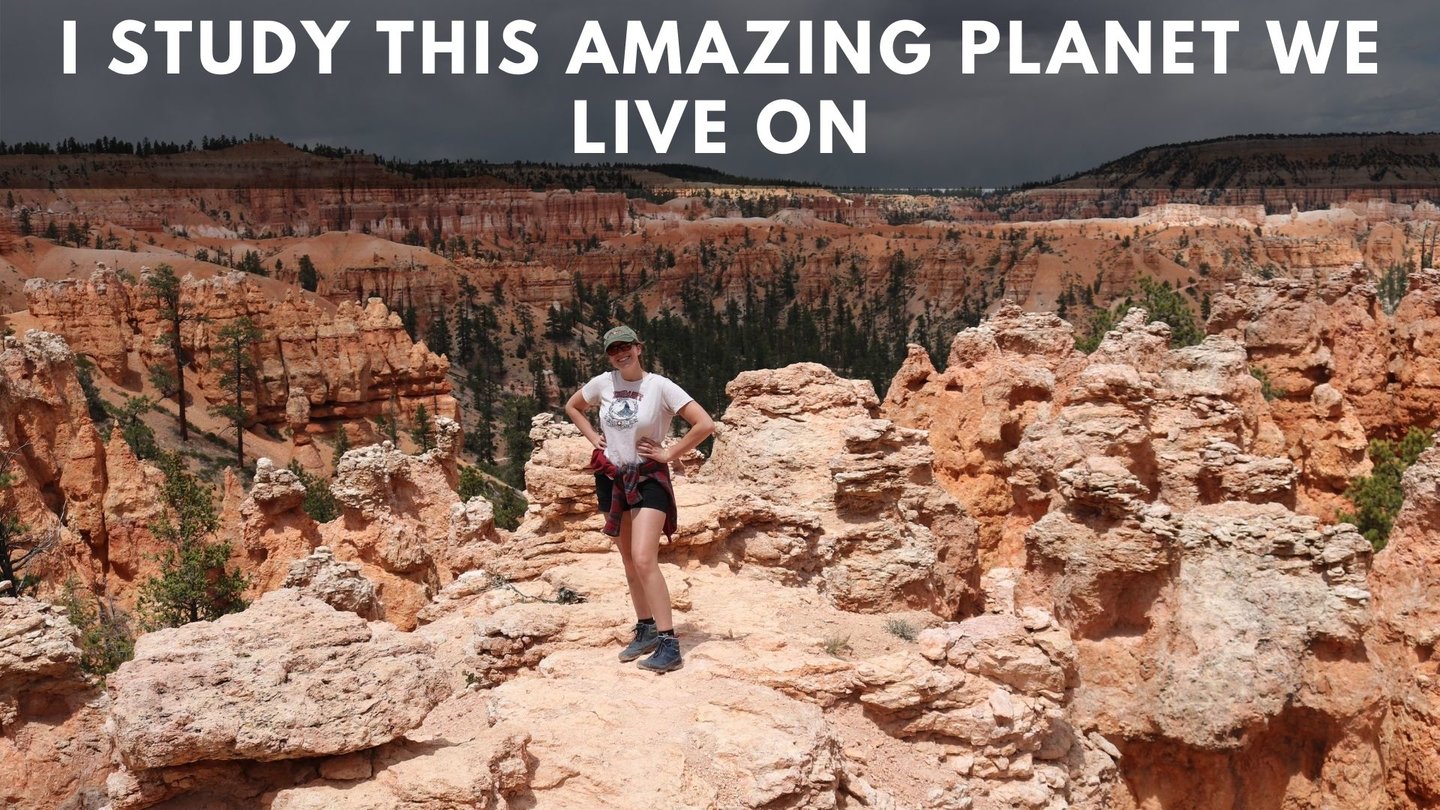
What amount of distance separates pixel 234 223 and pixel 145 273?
70382mm

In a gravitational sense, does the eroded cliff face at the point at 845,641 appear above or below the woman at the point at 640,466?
below

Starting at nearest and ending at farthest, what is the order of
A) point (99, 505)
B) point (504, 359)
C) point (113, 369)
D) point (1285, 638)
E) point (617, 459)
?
point (617, 459)
point (1285, 638)
point (99, 505)
point (113, 369)
point (504, 359)

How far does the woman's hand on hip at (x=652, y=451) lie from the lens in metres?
5.92

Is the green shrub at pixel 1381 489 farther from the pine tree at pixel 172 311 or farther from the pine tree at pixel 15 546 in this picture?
the pine tree at pixel 172 311

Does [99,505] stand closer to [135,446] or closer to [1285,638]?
[135,446]

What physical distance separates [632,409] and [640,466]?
0.34 m

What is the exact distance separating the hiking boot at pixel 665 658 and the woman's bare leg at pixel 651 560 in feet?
0.29

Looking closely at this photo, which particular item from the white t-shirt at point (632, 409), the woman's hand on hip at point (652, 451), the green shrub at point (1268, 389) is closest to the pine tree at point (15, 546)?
the white t-shirt at point (632, 409)

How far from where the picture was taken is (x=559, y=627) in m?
6.55

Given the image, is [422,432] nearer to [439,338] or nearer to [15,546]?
[15,546]

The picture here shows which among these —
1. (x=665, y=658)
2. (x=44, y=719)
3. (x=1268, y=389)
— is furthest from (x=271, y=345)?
(x=665, y=658)

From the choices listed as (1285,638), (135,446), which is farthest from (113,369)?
(1285,638)

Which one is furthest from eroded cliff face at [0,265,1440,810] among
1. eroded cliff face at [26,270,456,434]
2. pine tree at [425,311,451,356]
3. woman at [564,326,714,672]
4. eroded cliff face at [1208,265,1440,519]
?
pine tree at [425,311,451,356]

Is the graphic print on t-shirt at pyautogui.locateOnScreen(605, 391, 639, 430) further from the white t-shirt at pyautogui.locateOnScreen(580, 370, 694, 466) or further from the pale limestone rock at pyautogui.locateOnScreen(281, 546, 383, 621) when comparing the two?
the pale limestone rock at pyautogui.locateOnScreen(281, 546, 383, 621)
